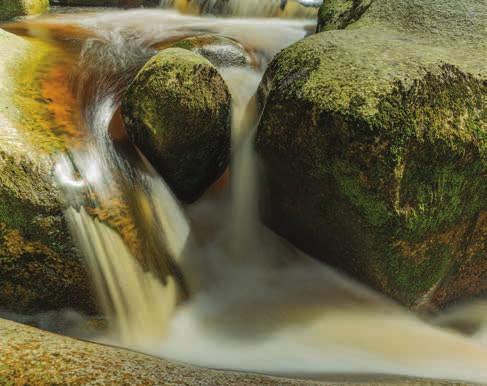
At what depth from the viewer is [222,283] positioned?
411cm

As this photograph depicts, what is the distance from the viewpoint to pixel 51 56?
4891 millimetres

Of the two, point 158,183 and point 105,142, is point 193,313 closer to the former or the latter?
point 158,183

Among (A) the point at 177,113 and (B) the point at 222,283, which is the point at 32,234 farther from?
(B) the point at 222,283

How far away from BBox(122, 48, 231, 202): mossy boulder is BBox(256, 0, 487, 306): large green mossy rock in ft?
1.69

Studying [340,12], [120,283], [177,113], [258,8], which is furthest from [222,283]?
[258,8]

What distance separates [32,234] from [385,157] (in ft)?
8.64

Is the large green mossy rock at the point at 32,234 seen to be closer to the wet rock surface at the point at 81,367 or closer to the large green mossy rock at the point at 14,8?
the wet rock surface at the point at 81,367

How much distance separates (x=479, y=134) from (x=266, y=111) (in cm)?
181

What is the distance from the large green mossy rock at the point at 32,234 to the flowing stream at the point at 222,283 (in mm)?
111

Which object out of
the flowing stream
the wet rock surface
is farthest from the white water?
the wet rock surface

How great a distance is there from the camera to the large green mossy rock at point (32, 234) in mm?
3016

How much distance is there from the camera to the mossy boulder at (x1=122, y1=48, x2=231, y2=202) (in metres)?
3.86

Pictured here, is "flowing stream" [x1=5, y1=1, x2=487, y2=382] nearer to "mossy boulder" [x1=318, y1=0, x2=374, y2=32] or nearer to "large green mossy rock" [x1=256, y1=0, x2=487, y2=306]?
"large green mossy rock" [x1=256, y1=0, x2=487, y2=306]

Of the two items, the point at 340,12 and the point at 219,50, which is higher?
the point at 340,12
